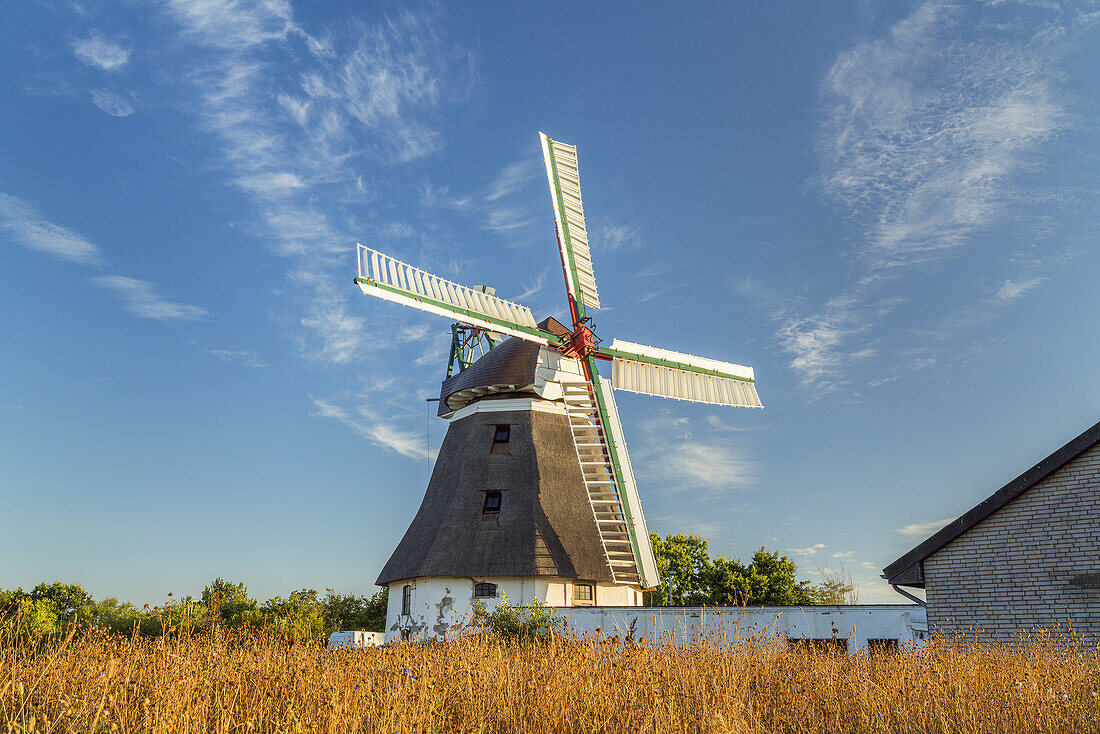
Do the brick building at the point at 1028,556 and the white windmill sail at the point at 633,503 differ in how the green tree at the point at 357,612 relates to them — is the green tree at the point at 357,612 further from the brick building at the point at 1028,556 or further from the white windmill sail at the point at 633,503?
the brick building at the point at 1028,556

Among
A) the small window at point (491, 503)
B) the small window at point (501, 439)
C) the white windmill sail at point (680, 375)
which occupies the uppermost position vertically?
the white windmill sail at point (680, 375)

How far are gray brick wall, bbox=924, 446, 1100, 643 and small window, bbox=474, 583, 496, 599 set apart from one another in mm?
10887

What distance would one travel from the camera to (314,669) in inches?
242

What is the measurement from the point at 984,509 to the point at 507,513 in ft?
40.7

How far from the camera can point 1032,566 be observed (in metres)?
13.1

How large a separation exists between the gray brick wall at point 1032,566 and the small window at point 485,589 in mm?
10887

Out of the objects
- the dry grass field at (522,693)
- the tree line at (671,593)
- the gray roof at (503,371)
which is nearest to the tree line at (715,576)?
the tree line at (671,593)

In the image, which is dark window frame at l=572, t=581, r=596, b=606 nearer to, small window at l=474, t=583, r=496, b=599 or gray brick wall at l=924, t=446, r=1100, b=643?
small window at l=474, t=583, r=496, b=599

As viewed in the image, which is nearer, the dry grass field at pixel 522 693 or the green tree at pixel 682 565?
the dry grass field at pixel 522 693

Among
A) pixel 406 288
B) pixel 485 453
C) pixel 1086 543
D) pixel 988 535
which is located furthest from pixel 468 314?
pixel 1086 543

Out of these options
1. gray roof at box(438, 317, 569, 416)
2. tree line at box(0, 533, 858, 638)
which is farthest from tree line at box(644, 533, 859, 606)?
gray roof at box(438, 317, 569, 416)

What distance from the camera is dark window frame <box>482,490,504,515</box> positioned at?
2225 centimetres

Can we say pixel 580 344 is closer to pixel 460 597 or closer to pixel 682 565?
pixel 460 597

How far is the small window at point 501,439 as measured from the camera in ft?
77.5
